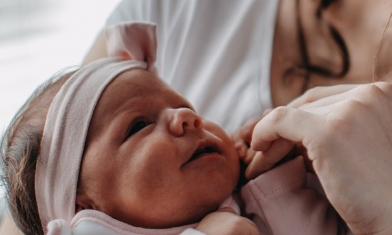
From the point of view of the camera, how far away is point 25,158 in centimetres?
80

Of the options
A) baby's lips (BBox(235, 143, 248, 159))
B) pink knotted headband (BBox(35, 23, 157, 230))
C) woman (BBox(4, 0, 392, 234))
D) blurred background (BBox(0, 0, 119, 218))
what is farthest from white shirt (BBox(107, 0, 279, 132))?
blurred background (BBox(0, 0, 119, 218))

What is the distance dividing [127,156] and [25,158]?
16cm

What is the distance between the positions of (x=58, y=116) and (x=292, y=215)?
0.41 meters

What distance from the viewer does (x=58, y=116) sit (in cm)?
83

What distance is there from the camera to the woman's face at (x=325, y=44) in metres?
0.95

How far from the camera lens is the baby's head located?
76 cm

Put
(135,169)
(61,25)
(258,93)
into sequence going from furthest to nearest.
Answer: (61,25) → (258,93) → (135,169)

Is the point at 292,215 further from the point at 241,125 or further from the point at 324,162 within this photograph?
the point at 241,125

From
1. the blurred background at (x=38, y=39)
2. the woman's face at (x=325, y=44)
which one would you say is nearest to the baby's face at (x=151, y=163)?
the woman's face at (x=325, y=44)

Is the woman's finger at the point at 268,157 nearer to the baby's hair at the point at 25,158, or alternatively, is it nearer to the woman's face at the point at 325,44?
the woman's face at the point at 325,44

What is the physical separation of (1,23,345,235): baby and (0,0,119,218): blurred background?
2.37 feet

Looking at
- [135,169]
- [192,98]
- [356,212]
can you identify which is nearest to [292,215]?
[356,212]

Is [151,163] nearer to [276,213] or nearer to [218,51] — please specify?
[276,213]

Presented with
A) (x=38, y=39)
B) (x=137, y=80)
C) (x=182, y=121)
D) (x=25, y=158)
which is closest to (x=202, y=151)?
(x=182, y=121)
